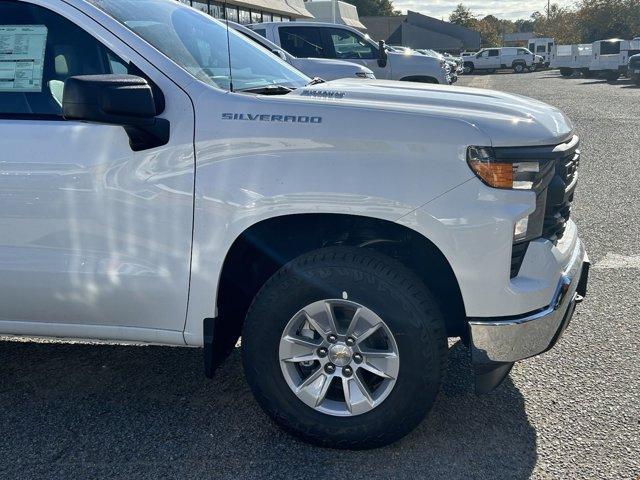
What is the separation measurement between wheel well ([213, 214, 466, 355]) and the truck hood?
19.5 inches

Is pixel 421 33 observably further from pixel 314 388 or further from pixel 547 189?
pixel 314 388

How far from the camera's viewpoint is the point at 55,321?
9.78 ft

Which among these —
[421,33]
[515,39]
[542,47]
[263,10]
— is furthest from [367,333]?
[515,39]

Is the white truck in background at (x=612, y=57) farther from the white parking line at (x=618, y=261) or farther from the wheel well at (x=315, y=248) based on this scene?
the wheel well at (x=315, y=248)

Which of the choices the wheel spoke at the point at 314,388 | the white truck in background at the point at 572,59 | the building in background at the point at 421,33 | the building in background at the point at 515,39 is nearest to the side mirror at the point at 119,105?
the wheel spoke at the point at 314,388

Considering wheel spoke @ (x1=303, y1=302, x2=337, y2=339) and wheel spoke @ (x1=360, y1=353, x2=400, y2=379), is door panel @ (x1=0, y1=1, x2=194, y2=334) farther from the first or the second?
wheel spoke @ (x1=360, y1=353, x2=400, y2=379)

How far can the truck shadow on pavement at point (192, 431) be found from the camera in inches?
109

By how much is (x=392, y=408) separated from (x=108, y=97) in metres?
1.69

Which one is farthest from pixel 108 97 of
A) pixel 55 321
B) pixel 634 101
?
pixel 634 101

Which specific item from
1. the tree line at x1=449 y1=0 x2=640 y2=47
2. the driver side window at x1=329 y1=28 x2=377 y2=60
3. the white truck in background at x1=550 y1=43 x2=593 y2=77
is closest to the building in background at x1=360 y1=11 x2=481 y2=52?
the tree line at x1=449 y1=0 x2=640 y2=47

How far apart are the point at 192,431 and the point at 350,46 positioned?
10.7 m

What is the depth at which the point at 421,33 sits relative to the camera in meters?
77.5

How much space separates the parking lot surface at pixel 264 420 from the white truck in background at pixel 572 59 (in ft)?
115

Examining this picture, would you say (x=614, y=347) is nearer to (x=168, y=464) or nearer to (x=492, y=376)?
(x=492, y=376)
